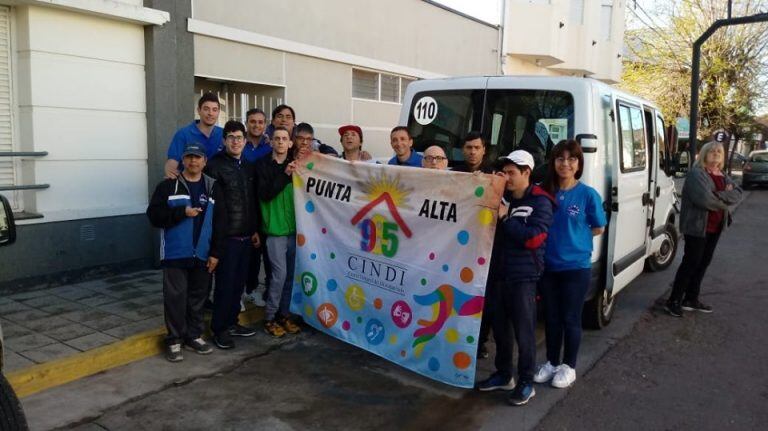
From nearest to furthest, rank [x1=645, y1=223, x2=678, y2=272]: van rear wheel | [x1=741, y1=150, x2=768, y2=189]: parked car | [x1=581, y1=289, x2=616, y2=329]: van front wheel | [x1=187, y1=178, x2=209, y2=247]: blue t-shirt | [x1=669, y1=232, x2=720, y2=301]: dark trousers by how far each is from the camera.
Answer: [x1=187, y1=178, x2=209, y2=247]: blue t-shirt, [x1=581, y1=289, x2=616, y2=329]: van front wheel, [x1=669, y1=232, x2=720, y2=301]: dark trousers, [x1=645, y1=223, x2=678, y2=272]: van rear wheel, [x1=741, y1=150, x2=768, y2=189]: parked car

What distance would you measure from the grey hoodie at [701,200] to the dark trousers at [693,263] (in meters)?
0.12

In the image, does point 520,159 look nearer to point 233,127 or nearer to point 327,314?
point 327,314

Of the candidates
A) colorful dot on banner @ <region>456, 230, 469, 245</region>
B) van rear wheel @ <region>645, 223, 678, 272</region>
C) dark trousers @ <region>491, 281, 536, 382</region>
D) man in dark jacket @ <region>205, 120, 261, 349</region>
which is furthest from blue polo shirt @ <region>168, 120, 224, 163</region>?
van rear wheel @ <region>645, 223, 678, 272</region>

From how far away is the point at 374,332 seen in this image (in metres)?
4.59

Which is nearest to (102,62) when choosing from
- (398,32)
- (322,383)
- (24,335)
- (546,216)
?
(24,335)

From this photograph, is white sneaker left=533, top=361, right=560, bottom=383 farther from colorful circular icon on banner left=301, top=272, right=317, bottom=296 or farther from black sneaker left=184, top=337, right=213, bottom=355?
black sneaker left=184, top=337, right=213, bottom=355

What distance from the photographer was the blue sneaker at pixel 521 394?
3988 millimetres

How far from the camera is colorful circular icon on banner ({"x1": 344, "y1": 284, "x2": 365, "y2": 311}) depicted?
15.3 feet

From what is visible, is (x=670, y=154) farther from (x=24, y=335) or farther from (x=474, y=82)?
(x=24, y=335)

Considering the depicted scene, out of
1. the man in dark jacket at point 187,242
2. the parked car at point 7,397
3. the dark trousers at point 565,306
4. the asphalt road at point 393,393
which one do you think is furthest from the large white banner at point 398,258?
the parked car at point 7,397

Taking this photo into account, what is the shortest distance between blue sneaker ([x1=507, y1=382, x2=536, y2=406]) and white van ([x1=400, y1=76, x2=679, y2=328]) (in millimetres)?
1190

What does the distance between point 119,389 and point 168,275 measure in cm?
86

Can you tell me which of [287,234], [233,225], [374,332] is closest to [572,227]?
[374,332]

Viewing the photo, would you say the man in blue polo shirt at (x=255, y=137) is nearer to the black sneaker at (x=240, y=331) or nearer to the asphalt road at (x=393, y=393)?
the black sneaker at (x=240, y=331)
